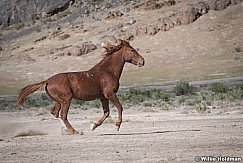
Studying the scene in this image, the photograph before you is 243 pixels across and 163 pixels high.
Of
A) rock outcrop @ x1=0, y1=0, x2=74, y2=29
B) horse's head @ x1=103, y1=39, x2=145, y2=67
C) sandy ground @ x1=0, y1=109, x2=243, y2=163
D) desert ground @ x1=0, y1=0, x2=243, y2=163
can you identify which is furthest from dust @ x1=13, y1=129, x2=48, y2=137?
rock outcrop @ x1=0, y1=0, x2=74, y2=29

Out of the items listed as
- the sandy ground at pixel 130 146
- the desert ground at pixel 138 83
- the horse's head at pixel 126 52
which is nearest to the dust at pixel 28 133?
the desert ground at pixel 138 83

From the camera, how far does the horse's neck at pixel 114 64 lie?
17.2m

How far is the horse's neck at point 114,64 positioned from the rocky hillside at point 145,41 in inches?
1605

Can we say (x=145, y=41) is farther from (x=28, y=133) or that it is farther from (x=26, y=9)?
(x=28, y=133)

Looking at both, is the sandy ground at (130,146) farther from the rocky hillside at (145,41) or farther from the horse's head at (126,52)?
the rocky hillside at (145,41)

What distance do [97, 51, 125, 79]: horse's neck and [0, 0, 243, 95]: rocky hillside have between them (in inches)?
1605

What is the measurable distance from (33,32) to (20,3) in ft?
72.4

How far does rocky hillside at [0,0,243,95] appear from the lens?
210ft

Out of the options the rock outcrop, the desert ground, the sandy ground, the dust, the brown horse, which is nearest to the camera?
the sandy ground

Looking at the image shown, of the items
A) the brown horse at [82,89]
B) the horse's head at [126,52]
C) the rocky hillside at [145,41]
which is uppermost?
the horse's head at [126,52]

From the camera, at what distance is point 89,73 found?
1691cm

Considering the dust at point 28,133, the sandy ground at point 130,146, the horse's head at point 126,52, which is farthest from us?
the dust at point 28,133

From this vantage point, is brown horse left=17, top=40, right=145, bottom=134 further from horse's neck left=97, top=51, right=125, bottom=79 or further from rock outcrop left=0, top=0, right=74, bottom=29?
rock outcrop left=0, top=0, right=74, bottom=29

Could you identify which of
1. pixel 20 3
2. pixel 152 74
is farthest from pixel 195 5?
pixel 20 3
